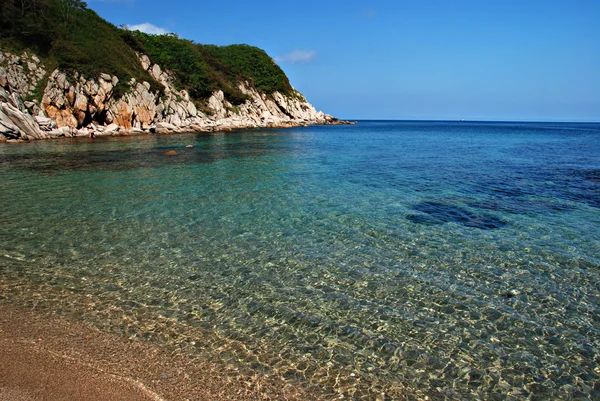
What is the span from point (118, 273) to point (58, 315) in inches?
72.7

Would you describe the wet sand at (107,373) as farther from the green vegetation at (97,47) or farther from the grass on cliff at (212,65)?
the grass on cliff at (212,65)

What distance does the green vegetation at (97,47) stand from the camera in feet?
179

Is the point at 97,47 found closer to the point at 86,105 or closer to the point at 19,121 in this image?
the point at 86,105

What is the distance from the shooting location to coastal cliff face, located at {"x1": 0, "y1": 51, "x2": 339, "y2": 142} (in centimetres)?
4456

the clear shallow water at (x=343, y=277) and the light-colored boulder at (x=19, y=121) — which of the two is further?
the light-colored boulder at (x=19, y=121)

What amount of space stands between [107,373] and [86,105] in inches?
2310

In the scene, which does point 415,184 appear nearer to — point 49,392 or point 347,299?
point 347,299

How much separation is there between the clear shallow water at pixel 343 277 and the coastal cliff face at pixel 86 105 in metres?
35.5

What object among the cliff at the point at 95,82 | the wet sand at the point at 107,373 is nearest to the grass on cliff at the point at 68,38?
the cliff at the point at 95,82

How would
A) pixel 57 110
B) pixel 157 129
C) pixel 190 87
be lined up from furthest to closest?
pixel 190 87 → pixel 157 129 → pixel 57 110

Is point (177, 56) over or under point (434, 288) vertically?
over

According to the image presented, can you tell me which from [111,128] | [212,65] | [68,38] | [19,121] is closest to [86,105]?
[111,128]

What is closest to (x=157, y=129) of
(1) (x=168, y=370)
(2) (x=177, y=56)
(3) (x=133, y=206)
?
(2) (x=177, y=56)

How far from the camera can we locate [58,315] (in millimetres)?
6223
